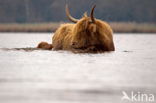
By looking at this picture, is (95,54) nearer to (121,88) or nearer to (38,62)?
(38,62)

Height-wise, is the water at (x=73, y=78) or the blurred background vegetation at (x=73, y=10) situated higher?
the water at (x=73, y=78)

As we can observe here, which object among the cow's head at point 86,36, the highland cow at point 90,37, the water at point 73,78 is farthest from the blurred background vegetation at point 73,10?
the water at point 73,78

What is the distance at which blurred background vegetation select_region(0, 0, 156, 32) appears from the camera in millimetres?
64500

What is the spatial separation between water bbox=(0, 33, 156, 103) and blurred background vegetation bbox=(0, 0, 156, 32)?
50650mm

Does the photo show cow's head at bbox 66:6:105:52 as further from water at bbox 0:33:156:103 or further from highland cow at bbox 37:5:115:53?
water at bbox 0:33:156:103

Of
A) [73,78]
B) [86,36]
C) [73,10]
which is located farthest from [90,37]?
[73,10]

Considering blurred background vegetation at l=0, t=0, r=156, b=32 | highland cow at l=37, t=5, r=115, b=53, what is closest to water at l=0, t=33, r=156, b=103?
highland cow at l=37, t=5, r=115, b=53

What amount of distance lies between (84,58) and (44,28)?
32.8 metres

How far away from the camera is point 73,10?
6644 cm

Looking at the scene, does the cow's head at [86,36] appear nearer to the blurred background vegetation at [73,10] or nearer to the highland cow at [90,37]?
the highland cow at [90,37]

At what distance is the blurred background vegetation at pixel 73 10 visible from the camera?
64500mm

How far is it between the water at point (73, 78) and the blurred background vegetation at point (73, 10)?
5065cm

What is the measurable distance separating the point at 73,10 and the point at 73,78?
189 ft

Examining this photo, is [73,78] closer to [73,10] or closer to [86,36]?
[86,36]
